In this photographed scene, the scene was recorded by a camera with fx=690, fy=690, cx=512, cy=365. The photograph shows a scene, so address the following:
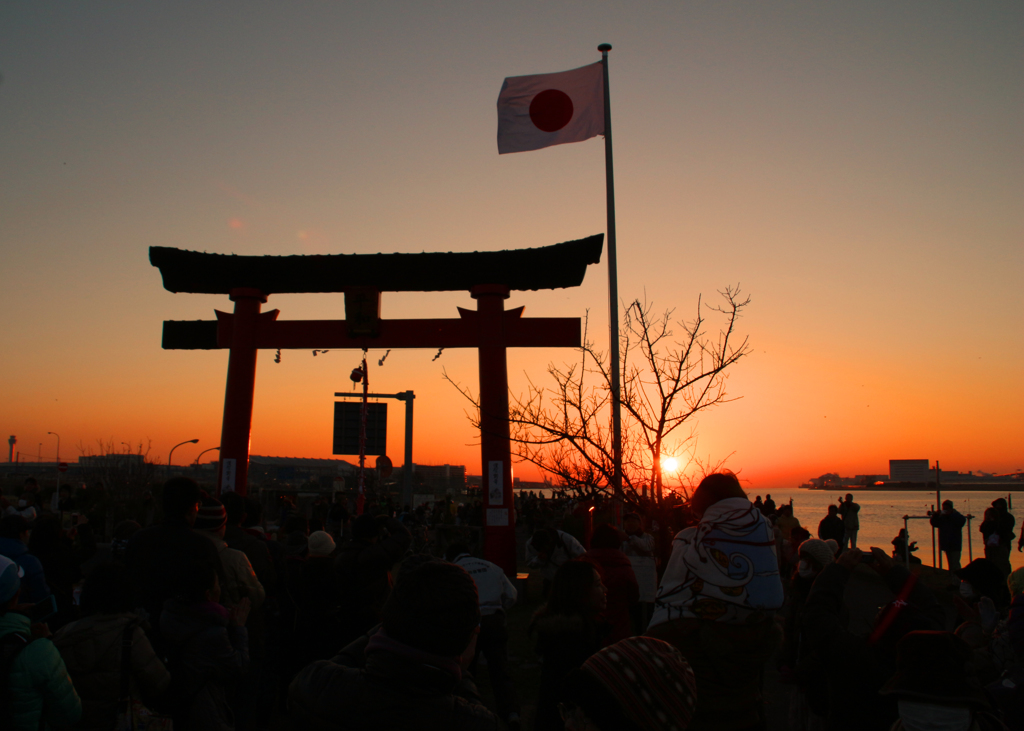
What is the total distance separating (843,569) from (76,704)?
4327 millimetres

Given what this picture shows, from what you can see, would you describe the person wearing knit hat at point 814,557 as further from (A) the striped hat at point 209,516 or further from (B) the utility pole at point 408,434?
(B) the utility pole at point 408,434

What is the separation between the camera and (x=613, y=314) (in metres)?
9.72

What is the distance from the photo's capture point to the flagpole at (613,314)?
7.99m

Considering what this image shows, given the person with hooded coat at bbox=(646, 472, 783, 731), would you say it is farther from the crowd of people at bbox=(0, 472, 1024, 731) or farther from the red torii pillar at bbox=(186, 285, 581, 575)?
the red torii pillar at bbox=(186, 285, 581, 575)

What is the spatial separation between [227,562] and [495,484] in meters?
9.10

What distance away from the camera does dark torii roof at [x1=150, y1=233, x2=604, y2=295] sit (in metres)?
13.7

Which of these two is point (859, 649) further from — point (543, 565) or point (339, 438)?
point (339, 438)

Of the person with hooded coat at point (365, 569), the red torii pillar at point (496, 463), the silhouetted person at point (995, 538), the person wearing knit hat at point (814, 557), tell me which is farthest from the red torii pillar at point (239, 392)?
the silhouetted person at point (995, 538)

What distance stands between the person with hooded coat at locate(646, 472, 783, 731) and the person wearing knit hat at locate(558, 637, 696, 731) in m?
0.97

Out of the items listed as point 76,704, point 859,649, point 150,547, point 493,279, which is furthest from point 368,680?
point 493,279

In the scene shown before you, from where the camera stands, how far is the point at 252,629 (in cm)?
505

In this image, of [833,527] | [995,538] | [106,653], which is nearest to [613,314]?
[106,653]

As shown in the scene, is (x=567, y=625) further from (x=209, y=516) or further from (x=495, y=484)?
(x=495, y=484)

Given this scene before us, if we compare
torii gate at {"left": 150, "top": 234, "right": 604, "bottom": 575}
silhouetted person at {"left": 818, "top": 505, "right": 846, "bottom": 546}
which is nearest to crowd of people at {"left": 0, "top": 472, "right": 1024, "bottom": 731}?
torii gate at {"left": 150, "top": 234, "right": 604, "bottom": 575}
